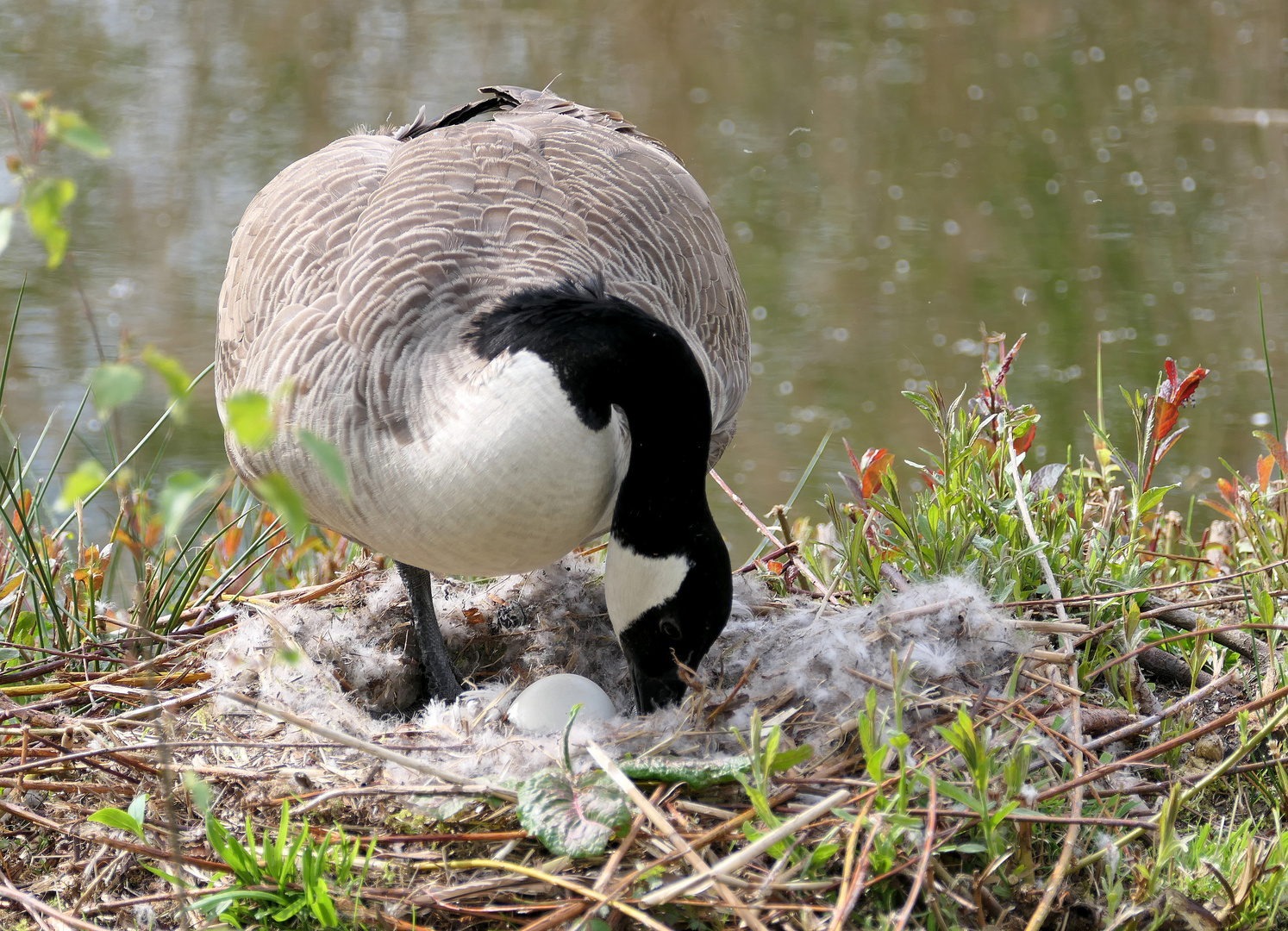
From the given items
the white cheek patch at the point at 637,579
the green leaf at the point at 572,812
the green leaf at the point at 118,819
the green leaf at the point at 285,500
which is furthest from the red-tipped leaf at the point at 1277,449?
the green leaf at the point at 118,819

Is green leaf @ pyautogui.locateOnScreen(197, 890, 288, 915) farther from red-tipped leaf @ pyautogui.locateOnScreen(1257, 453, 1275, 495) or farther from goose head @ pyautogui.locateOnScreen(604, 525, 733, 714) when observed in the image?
red-tipped leaf @ pyautogui.locateOnScreen(1257, 453, 1275, 495)

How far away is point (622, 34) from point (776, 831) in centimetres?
1146

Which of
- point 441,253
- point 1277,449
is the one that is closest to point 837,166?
point 1277,449

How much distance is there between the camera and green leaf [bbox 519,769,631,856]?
2135 millimetres

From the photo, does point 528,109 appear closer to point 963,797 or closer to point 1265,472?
point 1265,472

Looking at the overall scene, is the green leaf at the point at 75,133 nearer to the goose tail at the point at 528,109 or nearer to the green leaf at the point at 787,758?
the green leaf at the point at 787,758

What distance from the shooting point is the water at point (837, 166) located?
276 inches

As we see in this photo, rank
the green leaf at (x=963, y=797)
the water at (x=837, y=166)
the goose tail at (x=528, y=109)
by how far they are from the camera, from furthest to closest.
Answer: the water at (x=837, y=166) → the goose tail at (x=528, y=109) → the green leaf at (x=963, y=797)

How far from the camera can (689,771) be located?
228 cm

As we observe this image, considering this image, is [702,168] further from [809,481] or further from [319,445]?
[319,445]

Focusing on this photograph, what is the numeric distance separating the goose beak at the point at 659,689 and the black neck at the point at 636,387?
0.34m

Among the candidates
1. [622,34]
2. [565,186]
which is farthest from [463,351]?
[622,34]

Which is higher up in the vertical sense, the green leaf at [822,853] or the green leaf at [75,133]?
the green leaf at [75,133]

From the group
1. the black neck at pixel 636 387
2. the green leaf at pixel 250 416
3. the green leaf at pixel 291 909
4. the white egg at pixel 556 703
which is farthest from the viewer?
the white egg at pixel 556 703
